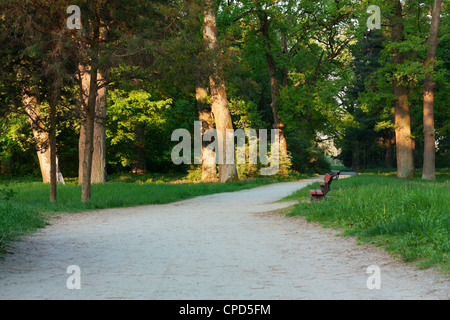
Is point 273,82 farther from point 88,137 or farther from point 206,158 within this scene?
point 88,137

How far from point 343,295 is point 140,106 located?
2896 centimetres

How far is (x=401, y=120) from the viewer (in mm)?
29703

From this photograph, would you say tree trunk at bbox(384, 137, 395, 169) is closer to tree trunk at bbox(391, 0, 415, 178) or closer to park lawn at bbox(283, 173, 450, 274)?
tree trunk at bbox(391, 0, 415, 178)

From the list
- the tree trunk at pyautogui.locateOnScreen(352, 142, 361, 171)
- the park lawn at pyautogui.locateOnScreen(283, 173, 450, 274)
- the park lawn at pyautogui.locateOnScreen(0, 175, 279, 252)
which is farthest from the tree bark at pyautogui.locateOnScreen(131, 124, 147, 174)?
the tree trunk at pyautogui.locateOnScreen(352, 142, 361, 171)

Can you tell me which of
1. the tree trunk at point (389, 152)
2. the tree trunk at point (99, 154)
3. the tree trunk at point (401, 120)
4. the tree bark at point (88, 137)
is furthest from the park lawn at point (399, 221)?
the tree trunk at point (389, 152)

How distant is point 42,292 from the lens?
17.6 ft

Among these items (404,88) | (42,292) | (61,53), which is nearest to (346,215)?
(42,292)

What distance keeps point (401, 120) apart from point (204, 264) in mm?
25757

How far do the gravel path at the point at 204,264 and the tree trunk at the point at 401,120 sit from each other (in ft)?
65.1

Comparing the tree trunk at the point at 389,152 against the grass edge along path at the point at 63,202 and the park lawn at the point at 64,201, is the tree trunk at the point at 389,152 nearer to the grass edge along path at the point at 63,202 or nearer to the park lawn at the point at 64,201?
the grass edge along path at the point at 63,202

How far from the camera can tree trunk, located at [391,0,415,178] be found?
29234 millimetres

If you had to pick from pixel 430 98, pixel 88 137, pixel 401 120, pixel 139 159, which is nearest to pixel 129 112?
pixel 139 159
